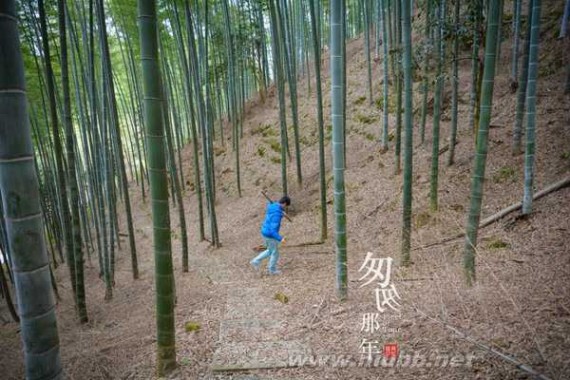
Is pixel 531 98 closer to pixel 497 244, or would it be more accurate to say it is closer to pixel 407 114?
pixel 407 114

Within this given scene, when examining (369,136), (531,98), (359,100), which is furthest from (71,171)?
(359,100)

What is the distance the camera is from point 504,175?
551cm

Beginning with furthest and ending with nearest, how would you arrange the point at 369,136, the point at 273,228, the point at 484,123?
the point at 369,136
the point at 273,228
the point at 484,123

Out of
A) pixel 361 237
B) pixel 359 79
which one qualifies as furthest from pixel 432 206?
pixel 359 79

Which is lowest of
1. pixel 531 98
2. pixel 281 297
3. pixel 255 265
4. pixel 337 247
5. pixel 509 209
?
pixel 255 265

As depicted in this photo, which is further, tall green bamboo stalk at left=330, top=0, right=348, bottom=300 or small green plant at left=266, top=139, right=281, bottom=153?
small green plant at left=266, top=139, right=281, bottom=153

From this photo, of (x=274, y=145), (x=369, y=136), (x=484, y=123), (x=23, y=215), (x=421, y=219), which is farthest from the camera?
(x=274, y=145)

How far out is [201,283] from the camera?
17.9ft

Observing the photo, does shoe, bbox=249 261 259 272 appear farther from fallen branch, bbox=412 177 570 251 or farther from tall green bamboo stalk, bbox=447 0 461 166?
tall green bamboo stalk, bbox=447 0 461 166

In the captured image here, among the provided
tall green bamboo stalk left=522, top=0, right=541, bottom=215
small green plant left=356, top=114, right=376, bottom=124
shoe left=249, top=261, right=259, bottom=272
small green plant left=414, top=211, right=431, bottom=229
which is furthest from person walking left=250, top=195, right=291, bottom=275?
small green plant left=356, top=114, right=376, bottom=124

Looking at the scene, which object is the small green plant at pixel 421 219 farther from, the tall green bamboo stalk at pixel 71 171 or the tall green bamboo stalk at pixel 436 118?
the tall green bamboo stalk at pixel 71 171

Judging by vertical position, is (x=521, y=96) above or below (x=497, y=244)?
above

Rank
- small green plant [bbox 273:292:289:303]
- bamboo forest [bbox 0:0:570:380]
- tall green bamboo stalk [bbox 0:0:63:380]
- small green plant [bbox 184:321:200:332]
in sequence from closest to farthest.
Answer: tall green bamboo stalk [bbox 0:0:63:380]
bamboo forest [bbox 0:0:570:380]
small green plant [bbox 184:321:200:332]
small green plant [bbox 273:292:289:303]

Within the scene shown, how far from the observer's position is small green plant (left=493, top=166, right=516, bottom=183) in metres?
5.42
